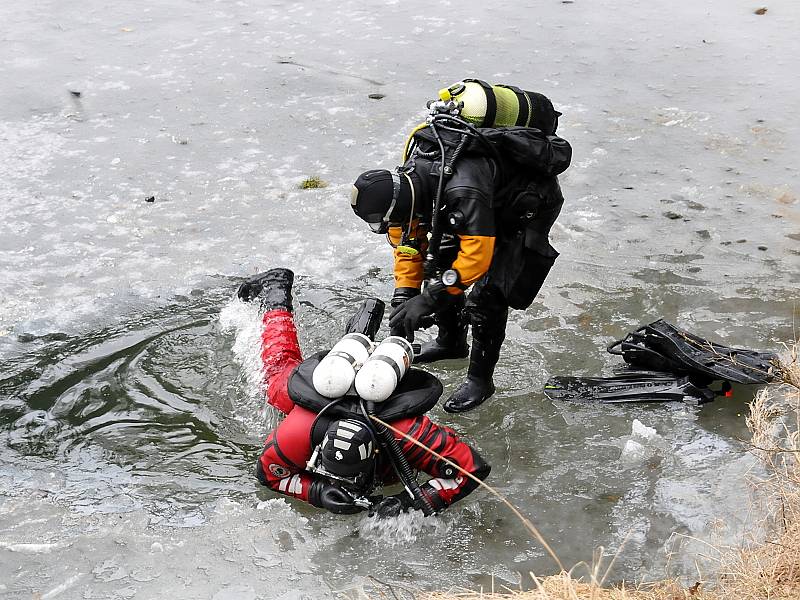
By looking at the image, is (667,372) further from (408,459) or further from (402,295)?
(408,459)

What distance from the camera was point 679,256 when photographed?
5.70 meters

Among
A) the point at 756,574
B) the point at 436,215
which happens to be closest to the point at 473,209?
the point at 436,215

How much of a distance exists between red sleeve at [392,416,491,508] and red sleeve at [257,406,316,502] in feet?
1.21

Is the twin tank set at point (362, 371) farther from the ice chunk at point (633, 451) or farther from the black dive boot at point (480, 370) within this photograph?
the ice chunk at point (633, 451)

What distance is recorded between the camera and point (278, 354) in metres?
4.46

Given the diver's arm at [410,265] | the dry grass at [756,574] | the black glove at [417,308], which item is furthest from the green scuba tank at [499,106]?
the dry grass at [756,574]

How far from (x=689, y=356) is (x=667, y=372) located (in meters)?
0.16

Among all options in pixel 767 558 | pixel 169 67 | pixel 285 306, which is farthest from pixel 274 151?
pixel 767 558

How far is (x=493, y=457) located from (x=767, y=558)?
143 cm

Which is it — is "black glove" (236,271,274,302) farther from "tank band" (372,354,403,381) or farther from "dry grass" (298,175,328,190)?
"dry grass" (298,175,328,190)

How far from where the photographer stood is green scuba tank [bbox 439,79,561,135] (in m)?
4.06

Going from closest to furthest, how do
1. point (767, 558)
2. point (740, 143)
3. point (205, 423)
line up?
1. point (767, 558)
2. point (205, 423)
3. point (740, 143)

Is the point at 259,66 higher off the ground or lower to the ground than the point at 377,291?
higher

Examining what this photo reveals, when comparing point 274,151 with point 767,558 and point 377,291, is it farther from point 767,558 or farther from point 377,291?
point 767,558
